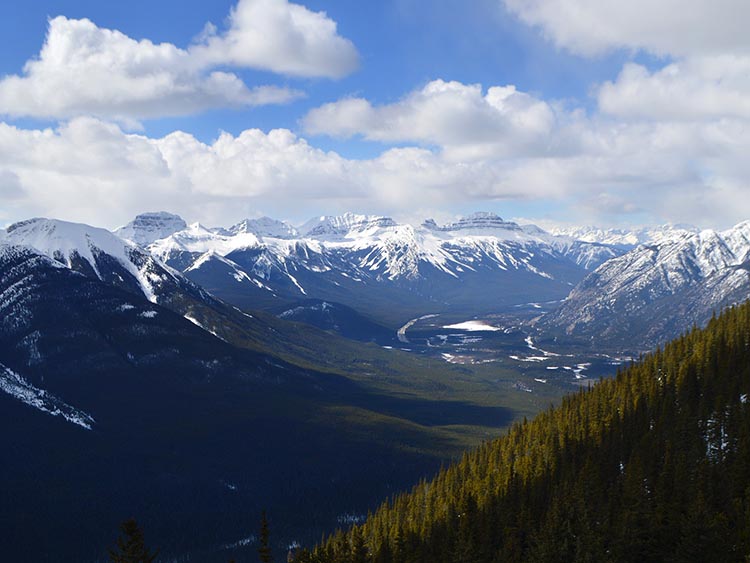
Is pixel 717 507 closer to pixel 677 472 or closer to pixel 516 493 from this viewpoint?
pixel 677 472

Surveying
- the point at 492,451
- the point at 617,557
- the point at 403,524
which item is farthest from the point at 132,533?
the point at 492,451

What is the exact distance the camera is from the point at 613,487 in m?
133

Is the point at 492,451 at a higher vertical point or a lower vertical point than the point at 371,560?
higher

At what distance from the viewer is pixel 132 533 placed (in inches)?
2790

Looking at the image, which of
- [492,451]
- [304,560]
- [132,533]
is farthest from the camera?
[492,451]

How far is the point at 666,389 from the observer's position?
178125 millimetres

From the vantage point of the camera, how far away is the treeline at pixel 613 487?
10706 centimetres

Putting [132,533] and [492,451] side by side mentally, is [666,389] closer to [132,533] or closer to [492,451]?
[492,451]

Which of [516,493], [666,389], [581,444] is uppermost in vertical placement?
[666,389]

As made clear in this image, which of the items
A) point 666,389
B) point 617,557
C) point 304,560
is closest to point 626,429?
point 666,389

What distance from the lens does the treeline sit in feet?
351

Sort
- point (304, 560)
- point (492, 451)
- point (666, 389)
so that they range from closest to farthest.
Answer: point (304, 560)
point (666, 389)
point (492, 451)

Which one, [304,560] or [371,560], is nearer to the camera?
[304,560]

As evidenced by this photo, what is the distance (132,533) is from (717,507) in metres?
92.6
